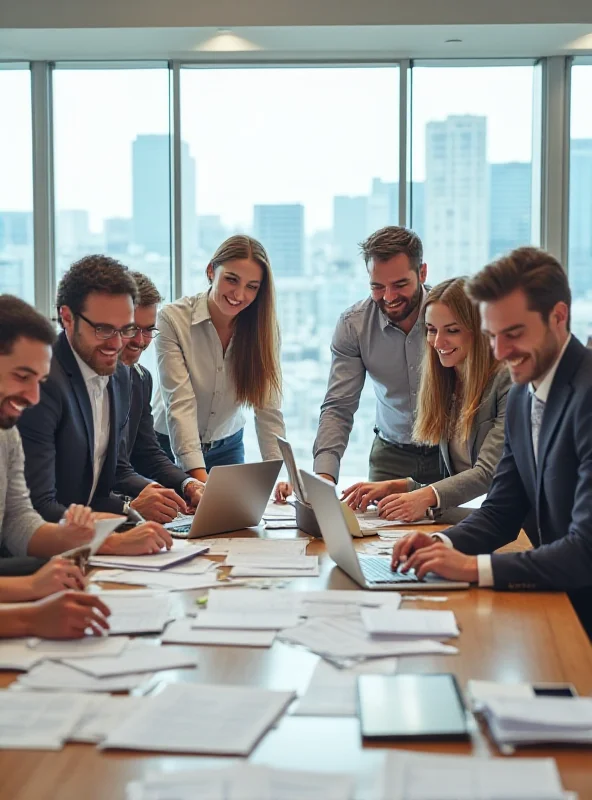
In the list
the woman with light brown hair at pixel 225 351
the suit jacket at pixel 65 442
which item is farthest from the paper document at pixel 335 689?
the woman with light brown hair at pixel 225 351

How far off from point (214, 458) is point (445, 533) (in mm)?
1625

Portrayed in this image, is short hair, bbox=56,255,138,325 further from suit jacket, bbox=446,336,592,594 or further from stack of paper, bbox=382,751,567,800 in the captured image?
stack of paper, bbox=382,751,567,800

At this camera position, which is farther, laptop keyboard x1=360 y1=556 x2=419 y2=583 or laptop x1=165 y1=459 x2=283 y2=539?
laptop x1=165 y1=459 x2=283 y2=539

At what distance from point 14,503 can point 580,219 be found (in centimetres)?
A: 418

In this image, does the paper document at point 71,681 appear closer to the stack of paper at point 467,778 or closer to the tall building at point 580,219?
the stack of paper at point 467,778

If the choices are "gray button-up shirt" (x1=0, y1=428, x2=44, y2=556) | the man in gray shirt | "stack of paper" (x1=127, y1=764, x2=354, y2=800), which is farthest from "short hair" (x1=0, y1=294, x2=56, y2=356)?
the man in gray shirt

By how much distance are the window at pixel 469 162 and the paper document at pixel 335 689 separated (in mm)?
Answer: 4147

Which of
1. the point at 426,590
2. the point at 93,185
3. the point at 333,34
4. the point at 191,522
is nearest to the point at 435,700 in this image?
the point at 426,590

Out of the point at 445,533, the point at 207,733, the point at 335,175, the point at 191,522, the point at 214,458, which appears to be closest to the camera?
the point at 207,733

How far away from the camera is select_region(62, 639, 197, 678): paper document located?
1.67 m

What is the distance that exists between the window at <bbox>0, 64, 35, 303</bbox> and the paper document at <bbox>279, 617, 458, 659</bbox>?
14.0 feet

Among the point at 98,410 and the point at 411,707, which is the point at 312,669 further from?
the point at 98,410

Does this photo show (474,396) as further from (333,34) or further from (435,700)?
(333,34)

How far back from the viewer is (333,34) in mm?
5160
